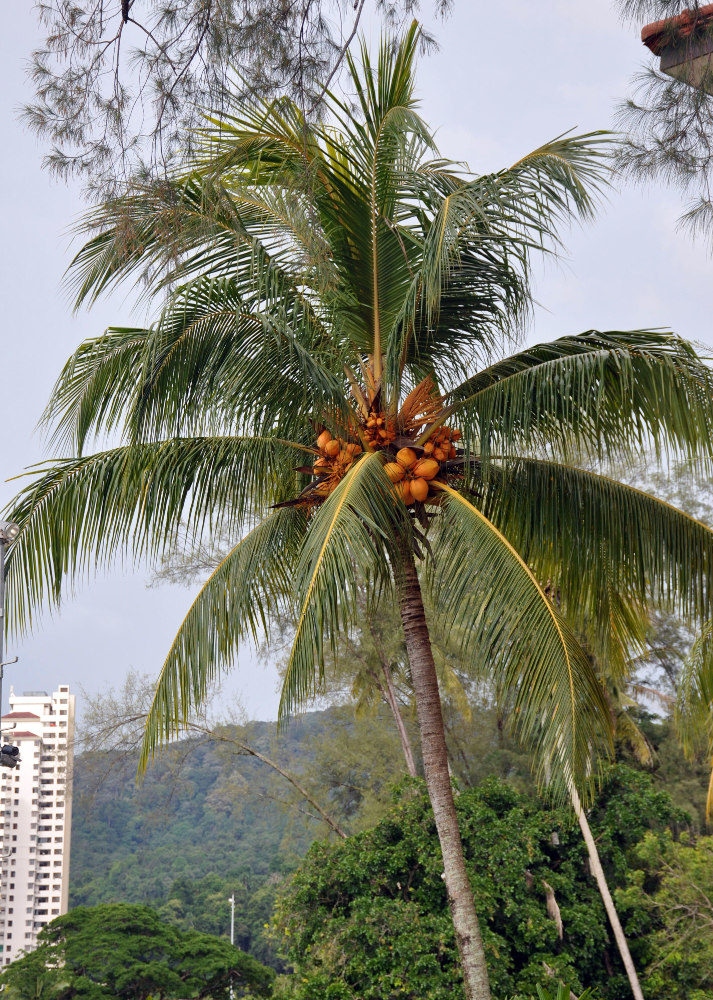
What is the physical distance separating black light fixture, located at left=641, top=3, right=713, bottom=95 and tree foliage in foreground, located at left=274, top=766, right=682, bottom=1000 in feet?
32.0

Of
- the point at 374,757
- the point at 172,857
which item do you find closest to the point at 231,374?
the point at 374,757

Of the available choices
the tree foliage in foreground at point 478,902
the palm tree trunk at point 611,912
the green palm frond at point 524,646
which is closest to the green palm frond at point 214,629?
the green palm frond at point 524,646

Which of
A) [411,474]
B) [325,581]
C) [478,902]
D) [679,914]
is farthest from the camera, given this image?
[679,914]

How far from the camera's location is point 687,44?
195 inches

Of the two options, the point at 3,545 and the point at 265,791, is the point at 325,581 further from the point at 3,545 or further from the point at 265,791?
the point at 265,791

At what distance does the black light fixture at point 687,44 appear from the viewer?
15.9 ft

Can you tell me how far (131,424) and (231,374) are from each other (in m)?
0.74

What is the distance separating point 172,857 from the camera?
37594mm

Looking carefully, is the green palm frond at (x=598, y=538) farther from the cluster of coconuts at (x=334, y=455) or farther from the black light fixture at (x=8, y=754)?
the black light fixture at (x=8, y=754)

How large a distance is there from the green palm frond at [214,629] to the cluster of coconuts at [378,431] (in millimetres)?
1019

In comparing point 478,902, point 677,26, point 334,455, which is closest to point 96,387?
point 334,455

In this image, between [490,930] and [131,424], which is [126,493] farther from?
[490,930]

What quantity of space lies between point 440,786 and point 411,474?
1994 mm

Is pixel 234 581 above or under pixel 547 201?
under
